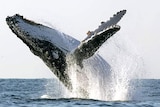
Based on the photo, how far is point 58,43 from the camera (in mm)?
12367

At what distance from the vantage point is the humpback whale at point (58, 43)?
1152 cm

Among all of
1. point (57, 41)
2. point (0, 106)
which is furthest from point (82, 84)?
point (0, 106)

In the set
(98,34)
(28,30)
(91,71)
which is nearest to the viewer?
(98,34)

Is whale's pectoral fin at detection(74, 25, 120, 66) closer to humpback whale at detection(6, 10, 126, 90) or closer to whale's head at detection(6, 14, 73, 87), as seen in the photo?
humpback whale at detection(6, 10, 126, 90)

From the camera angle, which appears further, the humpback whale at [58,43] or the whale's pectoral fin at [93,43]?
the humpback whale at [58,43]

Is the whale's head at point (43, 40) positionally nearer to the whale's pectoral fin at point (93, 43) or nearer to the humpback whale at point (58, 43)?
the humpback whale at point (58, 43)

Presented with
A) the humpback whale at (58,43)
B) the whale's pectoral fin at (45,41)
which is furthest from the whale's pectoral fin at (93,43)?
the whale's pectoral fin at (45,41)

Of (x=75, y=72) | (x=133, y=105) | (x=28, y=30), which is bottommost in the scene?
(x=133, y=105)

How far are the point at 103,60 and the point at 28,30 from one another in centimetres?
239

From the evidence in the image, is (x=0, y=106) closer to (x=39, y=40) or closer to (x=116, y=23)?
(x=39, y=40)

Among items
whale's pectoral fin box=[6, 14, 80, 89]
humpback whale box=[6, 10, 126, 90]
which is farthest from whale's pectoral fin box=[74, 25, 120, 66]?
whale's pectoral fin box=[6, 14, 80, 89]

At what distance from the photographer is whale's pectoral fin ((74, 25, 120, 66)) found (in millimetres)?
11062

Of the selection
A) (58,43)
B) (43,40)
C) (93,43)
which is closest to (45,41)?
(43,40)

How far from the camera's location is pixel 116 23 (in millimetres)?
11641
